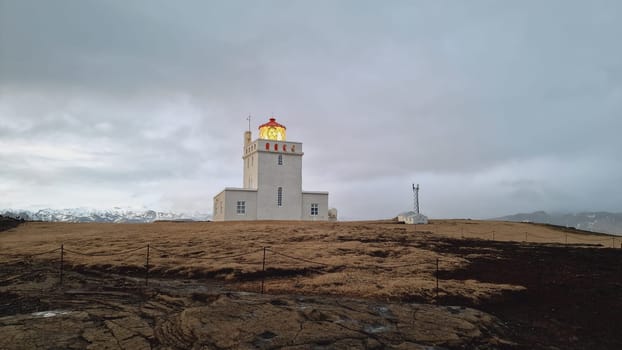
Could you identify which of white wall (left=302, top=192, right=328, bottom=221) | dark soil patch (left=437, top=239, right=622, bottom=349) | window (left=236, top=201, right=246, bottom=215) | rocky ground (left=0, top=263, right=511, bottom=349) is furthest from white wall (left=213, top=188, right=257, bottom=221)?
rocky ground (left=0, top=263, right=511, bottom=349)

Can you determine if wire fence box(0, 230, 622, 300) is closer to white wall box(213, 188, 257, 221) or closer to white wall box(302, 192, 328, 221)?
white wall box(213, 188, 257, 221)

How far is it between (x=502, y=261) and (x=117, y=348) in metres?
14.4

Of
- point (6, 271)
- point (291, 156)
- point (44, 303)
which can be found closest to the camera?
point (44, 303)

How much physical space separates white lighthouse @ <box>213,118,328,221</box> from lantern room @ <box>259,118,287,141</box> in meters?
0.43

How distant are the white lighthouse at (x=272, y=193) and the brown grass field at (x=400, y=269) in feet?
45.0

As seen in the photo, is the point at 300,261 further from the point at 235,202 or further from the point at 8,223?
the point at 8,223

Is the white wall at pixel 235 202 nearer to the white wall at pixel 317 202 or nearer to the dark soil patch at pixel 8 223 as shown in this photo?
the white wall at pixel 317 202

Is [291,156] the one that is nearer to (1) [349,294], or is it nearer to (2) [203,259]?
(2) [203,259]

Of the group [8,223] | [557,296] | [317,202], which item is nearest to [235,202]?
[317,202]

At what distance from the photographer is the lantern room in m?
40.7

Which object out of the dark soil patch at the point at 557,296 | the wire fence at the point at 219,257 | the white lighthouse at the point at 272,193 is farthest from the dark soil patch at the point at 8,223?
the dark soil patch at the point at 557,296

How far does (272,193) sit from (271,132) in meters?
7.26

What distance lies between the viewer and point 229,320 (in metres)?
7.31

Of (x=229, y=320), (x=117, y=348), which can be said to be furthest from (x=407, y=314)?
(x=117, y=348)
